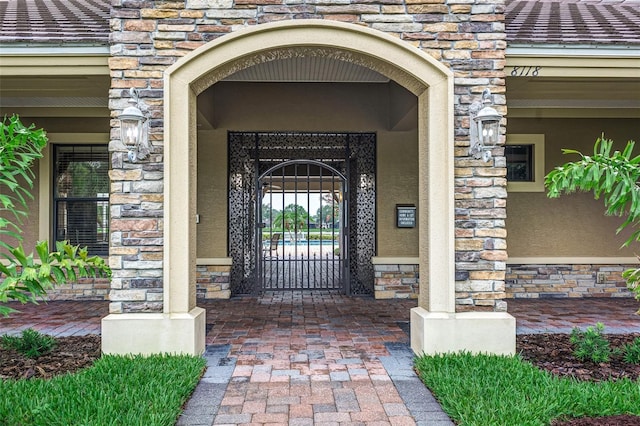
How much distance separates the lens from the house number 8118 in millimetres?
5039

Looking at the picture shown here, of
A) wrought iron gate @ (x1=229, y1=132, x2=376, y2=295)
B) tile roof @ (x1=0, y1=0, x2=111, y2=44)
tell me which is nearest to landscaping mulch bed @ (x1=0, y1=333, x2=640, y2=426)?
tile roof @ (x1=0, y1=0, x2=111, y2=44)

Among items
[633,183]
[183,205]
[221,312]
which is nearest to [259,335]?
[221,312]

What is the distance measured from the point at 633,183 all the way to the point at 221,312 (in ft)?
17.7

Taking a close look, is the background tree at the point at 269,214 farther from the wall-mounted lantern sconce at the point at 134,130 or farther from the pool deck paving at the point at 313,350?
the wall-mounted lantern sconce at the point at 134,130

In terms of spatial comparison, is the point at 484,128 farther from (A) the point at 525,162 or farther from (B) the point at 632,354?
(A) the point at 525,162

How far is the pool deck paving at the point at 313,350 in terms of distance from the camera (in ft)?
10.9

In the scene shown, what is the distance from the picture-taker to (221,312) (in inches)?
264

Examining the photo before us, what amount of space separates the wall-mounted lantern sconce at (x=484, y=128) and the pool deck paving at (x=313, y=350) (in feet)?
7.23

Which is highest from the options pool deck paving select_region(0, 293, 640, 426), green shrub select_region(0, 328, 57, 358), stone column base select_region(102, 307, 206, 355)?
stone column base select_region(102, 307, 206, 355)

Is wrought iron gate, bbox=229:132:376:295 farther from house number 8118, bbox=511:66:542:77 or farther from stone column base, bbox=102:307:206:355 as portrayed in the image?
stone column base, bbox=102:307:206:355

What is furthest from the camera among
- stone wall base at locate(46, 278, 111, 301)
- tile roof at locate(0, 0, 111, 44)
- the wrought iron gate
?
the wrought iron gate

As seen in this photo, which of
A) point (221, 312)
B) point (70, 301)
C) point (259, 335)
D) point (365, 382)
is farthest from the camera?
point (70, 301)

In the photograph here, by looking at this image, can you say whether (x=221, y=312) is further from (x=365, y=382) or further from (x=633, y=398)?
(x=633, y=398)

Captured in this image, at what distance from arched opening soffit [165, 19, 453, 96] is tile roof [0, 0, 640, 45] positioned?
1057 millimetres
